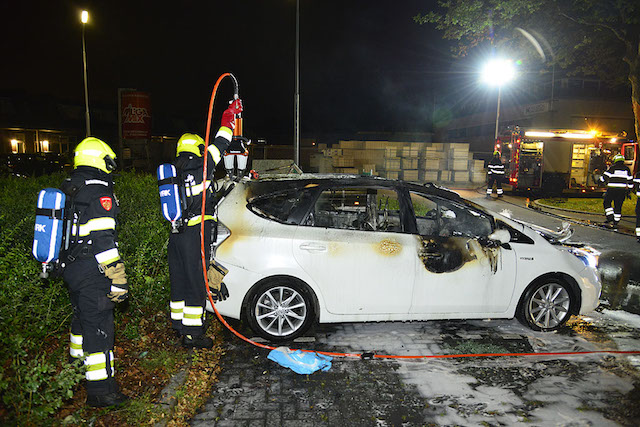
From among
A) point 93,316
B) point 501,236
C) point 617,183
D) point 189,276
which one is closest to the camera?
point 93,316

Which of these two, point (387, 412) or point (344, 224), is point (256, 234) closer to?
point (344, 224)

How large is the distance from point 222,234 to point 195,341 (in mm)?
1061

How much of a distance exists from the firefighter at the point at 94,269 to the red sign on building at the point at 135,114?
2700 centimetres

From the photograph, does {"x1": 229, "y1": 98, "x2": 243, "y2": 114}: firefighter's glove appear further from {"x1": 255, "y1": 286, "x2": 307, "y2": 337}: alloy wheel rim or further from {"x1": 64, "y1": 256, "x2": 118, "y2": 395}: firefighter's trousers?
{"x1": 64, "y1": 256, "x2": 118, "y2": 395}: firefighter's trousers

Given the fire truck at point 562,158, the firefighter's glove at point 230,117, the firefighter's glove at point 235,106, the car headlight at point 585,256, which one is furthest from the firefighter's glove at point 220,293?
the fire truck at point 562,158

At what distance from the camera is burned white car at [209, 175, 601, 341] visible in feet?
15.3

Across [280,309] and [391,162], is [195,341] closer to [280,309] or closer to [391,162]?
[280,309]

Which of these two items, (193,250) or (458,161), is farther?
(458,161)

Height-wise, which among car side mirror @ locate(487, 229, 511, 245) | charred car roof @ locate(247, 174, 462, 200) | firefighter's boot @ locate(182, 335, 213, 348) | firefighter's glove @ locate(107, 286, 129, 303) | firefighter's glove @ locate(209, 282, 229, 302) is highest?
charred car roof @ locate(247, 174, 462, 200)

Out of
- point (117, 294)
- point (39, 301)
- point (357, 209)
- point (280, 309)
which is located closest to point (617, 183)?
point (357, 209)

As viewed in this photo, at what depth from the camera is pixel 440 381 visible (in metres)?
4.07

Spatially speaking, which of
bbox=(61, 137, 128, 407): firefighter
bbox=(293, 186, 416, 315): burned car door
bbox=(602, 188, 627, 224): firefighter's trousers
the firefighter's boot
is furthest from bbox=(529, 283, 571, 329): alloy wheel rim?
bbox=(602, 188, 627, 224): firefighter's trousers

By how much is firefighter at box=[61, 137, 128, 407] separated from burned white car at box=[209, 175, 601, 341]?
137cm

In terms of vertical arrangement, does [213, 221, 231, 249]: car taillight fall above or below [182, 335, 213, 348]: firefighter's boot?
above
